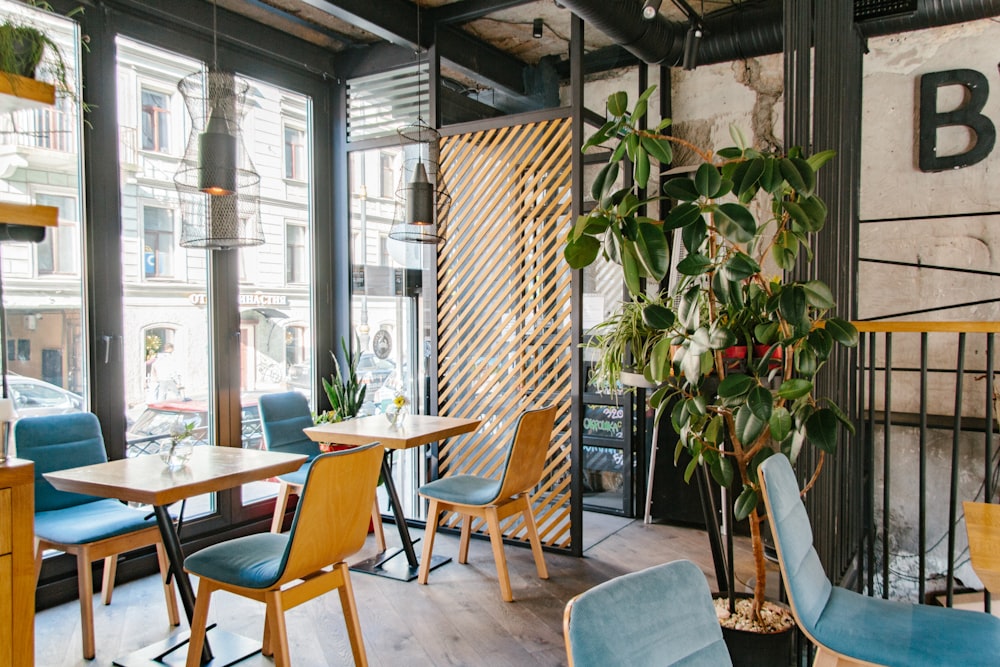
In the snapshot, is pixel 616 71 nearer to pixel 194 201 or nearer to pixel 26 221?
pixel 194 201

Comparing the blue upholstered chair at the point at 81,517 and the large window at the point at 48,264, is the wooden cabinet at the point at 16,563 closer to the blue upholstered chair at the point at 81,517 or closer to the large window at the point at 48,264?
the blue upholstered chair at the point at 81,517

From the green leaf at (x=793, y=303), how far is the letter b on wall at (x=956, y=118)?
10.1 feet

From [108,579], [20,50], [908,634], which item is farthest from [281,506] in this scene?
[908,634]

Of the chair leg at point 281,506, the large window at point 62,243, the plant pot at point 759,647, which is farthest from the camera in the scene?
the chair leg at point 281,506

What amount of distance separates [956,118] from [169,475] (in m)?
4.88

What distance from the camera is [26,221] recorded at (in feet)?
5.98

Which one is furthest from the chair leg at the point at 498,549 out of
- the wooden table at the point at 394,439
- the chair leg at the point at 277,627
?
the chair leg at the point at 277,627

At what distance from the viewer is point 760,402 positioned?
2197 mm

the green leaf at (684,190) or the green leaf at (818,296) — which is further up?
the green leaf at (684,190)

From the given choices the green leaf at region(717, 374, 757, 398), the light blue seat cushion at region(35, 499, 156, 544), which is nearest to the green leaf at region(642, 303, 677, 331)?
the green leaf at region(717, 374, 757, 398)

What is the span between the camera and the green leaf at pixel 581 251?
7.18ft

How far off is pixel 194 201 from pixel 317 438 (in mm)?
1485

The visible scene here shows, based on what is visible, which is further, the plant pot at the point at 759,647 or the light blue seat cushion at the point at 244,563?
the light blue seat cushion at the point at 244,563

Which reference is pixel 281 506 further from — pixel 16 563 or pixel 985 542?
pixel 985 542
